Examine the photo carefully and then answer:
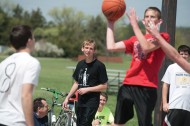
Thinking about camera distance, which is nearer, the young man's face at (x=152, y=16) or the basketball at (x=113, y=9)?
the young man's face at (x=152, y=16)

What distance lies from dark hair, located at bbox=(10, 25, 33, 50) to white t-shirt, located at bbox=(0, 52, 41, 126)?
0.36 feet

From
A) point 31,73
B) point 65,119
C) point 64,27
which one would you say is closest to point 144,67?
point 31,73

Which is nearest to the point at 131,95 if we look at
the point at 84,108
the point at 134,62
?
the point at 134,62

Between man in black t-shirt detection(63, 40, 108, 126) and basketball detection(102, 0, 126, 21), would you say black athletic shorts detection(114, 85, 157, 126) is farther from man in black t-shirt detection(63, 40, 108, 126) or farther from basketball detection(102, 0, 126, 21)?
man in black t-shirt detection(63, 40, 108, 126)

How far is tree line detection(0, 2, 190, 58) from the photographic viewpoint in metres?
91.6

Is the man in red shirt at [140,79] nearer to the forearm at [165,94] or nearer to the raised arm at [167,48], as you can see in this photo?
the forearm at [165,94]

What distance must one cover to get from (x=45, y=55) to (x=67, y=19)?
61.5 ft

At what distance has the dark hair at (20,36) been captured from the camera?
4688mm

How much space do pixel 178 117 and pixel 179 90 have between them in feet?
1.29

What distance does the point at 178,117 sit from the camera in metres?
7.00

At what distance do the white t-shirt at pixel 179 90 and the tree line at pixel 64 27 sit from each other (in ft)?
259

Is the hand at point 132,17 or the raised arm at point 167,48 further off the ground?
the hand at point 132,17

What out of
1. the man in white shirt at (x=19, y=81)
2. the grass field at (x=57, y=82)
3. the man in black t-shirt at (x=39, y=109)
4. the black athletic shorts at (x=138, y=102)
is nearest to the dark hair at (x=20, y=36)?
the man in white shirt at (x=19, y=81)

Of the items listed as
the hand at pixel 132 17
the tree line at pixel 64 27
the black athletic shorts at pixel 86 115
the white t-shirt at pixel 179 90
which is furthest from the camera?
the tree line at pixel 64 27
